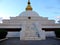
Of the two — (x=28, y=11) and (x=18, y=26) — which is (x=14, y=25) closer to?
(x=18, y=26)

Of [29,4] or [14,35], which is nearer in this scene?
[14,35]

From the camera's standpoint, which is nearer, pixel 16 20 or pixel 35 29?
pixel 35 29

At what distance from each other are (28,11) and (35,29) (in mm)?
11094

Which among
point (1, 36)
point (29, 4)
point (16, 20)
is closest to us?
point (1, 36)

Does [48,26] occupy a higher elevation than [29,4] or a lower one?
lower

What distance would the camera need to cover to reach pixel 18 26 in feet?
84.6

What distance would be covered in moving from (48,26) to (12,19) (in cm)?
733

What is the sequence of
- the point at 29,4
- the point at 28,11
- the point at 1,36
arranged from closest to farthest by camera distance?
the point at 1,36, the point at 28,11, the point at 29,4

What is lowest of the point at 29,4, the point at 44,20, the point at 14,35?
the point at 14,35

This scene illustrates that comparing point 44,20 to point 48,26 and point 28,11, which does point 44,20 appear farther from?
point 28,11

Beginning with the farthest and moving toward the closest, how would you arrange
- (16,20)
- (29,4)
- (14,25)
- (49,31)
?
(29,4) < (16,20) < (14,25) < (49,31)

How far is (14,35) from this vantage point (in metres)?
23.3

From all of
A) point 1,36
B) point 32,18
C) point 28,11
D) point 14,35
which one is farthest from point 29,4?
point 1,36

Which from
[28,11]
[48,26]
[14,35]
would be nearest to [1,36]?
[14,35]
